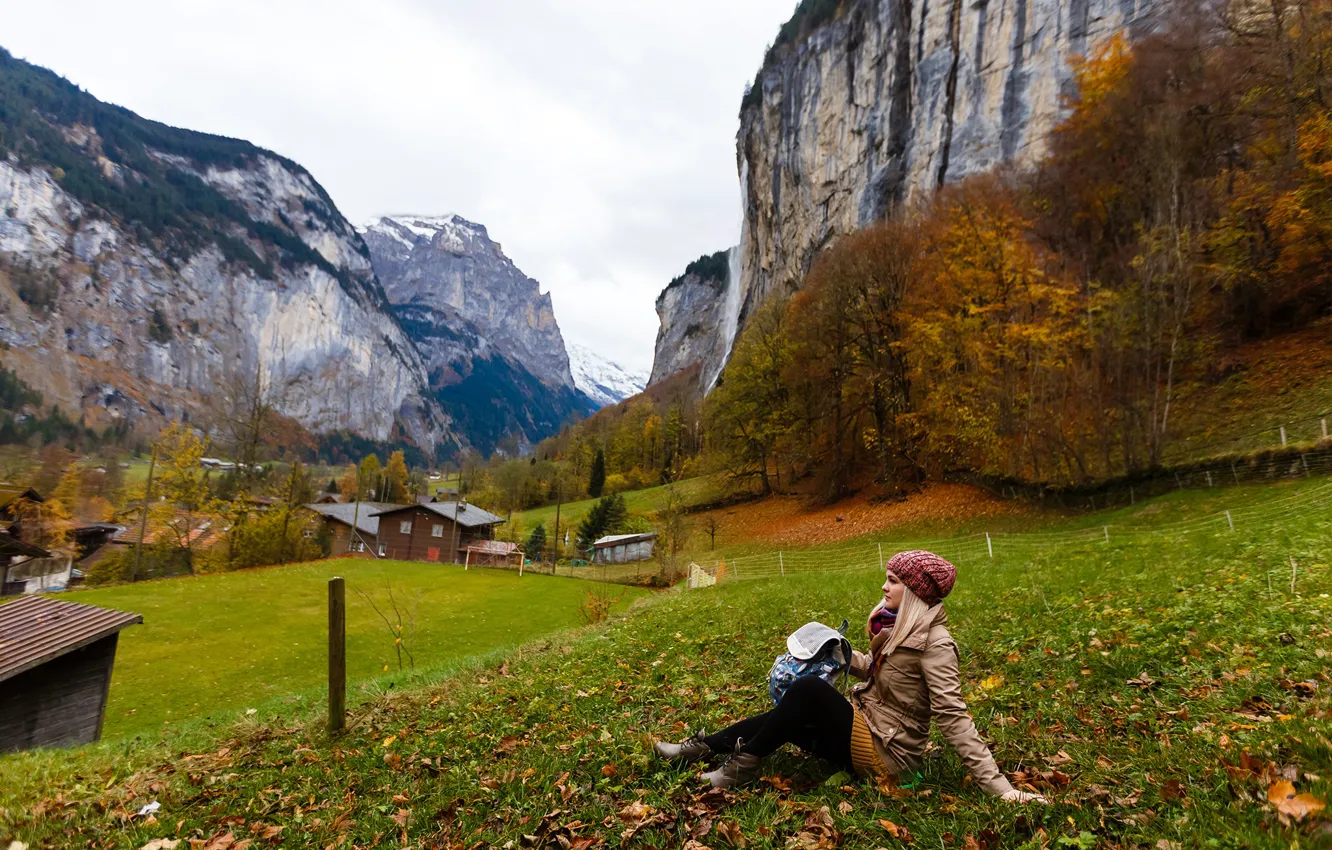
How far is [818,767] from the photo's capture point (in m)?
4.52

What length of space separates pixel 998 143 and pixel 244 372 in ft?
719

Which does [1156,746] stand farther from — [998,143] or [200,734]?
[998,143]

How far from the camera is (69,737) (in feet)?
33.7

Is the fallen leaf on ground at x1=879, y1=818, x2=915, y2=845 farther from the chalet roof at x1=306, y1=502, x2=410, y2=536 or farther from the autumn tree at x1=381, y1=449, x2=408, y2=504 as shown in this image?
the autumn tree at x1=381, y1=449, x2=408, y2=504

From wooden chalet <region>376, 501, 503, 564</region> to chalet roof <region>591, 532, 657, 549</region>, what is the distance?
1420 centimetres

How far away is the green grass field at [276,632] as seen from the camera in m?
17.1

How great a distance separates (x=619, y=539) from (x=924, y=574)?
2142 inches

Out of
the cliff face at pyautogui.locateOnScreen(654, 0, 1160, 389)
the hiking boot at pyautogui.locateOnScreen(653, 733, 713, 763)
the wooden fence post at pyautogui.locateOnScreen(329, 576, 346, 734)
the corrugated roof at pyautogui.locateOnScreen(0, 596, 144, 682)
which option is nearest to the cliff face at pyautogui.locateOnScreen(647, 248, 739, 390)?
the cliff face at pyautogui.locateOnScreen(654, 0, 1160, 389)

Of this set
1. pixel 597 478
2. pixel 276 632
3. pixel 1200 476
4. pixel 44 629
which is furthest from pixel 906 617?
pixel 597 478

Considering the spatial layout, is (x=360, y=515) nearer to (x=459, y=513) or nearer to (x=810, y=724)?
(x=459, y=513)

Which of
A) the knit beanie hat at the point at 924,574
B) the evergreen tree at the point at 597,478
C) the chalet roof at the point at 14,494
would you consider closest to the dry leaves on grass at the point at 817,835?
the knit beanie hat at the point at 924,574

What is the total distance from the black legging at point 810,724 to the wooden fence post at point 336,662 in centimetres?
537

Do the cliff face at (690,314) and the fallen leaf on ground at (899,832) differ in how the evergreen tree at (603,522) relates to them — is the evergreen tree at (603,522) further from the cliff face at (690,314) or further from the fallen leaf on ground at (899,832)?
the cliff face at (690,314)

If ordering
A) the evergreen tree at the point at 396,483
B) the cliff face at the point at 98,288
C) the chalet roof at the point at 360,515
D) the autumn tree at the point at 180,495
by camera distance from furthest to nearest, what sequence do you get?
the cliff face at the point at 98,288 → the evergreen tree at the point at 396,483 → the chalet roof at the point at 360,515 → the autumn tree at the point at 180,495
